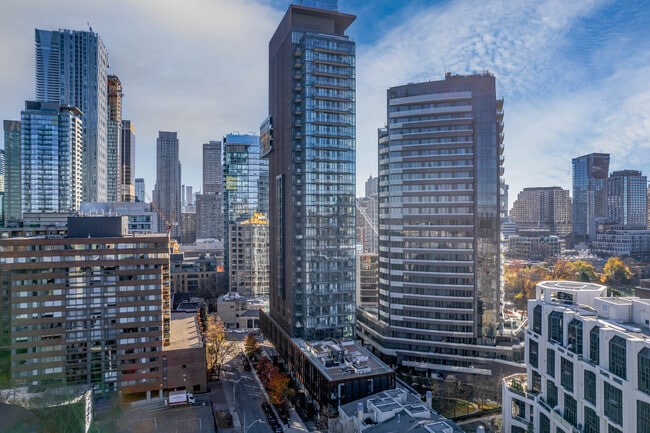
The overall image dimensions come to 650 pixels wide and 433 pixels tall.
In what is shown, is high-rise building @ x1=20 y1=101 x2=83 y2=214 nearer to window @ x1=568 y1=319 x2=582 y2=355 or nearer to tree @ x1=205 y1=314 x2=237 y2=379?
tree @ x1=205 y1=314 x2=237 y2=379

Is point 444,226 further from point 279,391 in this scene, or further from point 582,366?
point 279,391

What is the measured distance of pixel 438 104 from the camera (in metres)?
65.3

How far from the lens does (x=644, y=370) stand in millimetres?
28703

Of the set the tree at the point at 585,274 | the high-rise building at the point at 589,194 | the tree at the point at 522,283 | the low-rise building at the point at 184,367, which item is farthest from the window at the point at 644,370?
the high-rise building at the point at 589,194

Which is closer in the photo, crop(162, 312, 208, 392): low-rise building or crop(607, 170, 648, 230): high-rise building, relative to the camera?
crop(162, 312, 208, 392): low-rise building

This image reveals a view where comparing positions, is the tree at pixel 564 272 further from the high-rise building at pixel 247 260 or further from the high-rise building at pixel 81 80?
the high-rise building at pixel 81 80

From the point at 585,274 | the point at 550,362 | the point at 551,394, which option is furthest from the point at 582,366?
the point at 585,274

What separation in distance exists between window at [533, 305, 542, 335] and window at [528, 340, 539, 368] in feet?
4.52

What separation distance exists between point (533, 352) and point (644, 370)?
48.5 feet

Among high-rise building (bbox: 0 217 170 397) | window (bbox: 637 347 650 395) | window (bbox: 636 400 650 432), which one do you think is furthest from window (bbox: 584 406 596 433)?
high-rise building (bbox: 0 217 170 397)

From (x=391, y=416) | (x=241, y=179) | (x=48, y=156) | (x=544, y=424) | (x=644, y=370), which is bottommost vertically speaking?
(x=544, y=424)

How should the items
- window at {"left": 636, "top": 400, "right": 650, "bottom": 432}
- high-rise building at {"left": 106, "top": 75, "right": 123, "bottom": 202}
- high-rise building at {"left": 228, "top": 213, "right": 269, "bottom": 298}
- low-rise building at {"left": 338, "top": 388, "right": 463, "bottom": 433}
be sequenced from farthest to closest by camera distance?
1. high-rise building at {"left": 106, "top": 75, "right": 123, "bottom": 202}
2. high-rise building at {"left": 228, "top": 213, "right": 269, "bottom": 298}
3. low-rise building at {"left": 338, "top": 388, "right": 463, "bottom": 433}
4. window at {"left": 636, "top": 400, "right": 650, "bottom": 432}

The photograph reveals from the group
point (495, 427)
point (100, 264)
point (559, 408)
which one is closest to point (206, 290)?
point (100, 264)

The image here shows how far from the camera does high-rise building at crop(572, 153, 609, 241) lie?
18588cm
